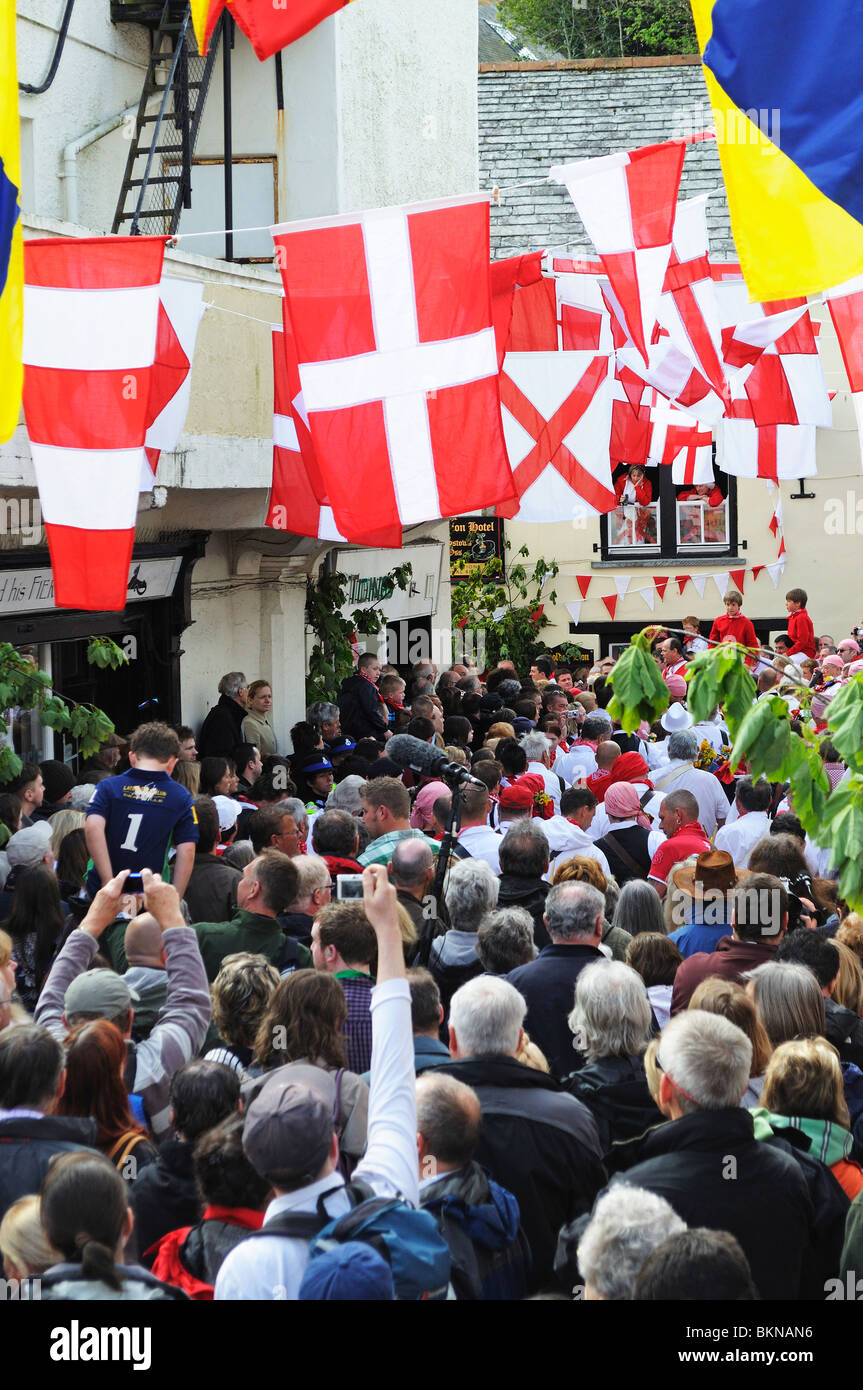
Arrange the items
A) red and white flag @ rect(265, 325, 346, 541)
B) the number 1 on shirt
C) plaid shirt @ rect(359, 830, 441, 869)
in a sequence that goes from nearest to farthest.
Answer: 1. the number 1 on shirt
2. plaid shirt @ rect(359, 830, 441, 869)
3. red and white flag @ rect(265, 325, 346, 541)

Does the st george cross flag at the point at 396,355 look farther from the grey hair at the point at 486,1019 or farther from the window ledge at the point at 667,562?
the window ledge at the point at 667,562

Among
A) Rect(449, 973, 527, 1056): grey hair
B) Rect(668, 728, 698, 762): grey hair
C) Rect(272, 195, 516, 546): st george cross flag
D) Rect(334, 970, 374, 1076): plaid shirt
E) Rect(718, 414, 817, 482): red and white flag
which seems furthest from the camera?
Rect(718, 414, 817, 482): red and white flag

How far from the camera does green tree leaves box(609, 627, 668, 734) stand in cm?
421

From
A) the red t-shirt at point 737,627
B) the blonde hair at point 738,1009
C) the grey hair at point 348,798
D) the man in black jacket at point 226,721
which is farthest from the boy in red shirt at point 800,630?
the blonde hair at point 738,1009

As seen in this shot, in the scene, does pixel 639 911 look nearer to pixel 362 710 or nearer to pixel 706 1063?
pixel 706 1063

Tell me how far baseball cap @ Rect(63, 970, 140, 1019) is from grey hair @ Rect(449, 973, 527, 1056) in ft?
3.14

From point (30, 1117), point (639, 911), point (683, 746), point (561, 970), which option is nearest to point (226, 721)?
point (683, 746)

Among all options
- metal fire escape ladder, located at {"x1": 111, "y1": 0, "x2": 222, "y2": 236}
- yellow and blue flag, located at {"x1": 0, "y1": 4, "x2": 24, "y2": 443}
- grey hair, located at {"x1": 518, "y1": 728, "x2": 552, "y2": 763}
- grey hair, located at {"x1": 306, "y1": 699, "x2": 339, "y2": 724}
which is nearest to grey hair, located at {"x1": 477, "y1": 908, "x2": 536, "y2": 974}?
yellow and blue flag, located at {"x1": 0, "y1": 4, "x2": 24, "y2": 443}

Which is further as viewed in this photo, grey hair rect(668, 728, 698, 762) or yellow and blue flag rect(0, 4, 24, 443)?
grey hair rect(668, 728, 698, 762)

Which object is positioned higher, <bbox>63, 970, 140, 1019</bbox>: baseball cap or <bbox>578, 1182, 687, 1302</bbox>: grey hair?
<bbox>63, 970, 140, 1019</bbox>: baseball cap

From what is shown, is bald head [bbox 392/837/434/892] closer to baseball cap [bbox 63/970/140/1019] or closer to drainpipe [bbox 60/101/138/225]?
baseball cap [bbox 63/970/140/1019]

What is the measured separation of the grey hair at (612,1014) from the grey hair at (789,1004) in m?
0.36

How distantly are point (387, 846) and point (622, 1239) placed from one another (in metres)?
3.89

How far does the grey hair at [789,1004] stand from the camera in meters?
4.75
